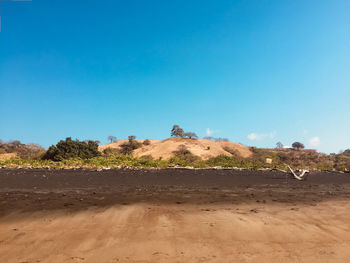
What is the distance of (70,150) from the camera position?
915 inches

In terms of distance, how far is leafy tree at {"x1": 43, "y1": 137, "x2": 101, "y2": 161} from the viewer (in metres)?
22.7

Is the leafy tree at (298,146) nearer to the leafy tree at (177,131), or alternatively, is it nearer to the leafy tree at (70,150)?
the leafy tree at (177,131)

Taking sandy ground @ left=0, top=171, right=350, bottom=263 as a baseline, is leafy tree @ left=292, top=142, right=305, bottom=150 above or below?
above

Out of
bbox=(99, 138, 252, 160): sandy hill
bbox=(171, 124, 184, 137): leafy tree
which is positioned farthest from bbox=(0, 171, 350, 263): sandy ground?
bbox=(171, 124, 184, 137): leafy tree

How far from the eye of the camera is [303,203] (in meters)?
5.75

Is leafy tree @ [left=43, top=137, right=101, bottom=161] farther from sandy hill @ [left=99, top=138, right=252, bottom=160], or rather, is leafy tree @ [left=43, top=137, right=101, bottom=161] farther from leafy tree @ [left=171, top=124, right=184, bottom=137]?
leafy tree @ [left=171, top=124, right=184, bottom=137]

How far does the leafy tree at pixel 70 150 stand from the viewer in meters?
22.7

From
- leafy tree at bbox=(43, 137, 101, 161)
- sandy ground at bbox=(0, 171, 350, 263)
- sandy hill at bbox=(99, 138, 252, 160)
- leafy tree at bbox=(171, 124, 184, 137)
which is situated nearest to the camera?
sandy ground at bbox=(0, 171, 350, 263)

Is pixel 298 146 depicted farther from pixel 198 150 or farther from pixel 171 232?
pixel 171 232

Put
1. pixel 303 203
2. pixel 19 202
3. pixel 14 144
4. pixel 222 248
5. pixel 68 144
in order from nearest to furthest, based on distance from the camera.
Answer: pixel 222 248
pixel 19 202
pixel 303 203
pixel 68 144
pixel 14 144

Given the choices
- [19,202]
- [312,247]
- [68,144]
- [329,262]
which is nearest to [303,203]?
[312,247]

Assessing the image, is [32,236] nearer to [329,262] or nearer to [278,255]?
[278,255]

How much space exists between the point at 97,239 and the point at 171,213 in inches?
64.7

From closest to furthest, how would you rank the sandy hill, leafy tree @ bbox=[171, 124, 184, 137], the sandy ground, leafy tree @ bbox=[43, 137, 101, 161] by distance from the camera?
the sandy ground, leafy tree @ bbox=[43, 137, 101, 161], the sandy hill, leafy tree @ bbox=[171, 124, 184, 137]
